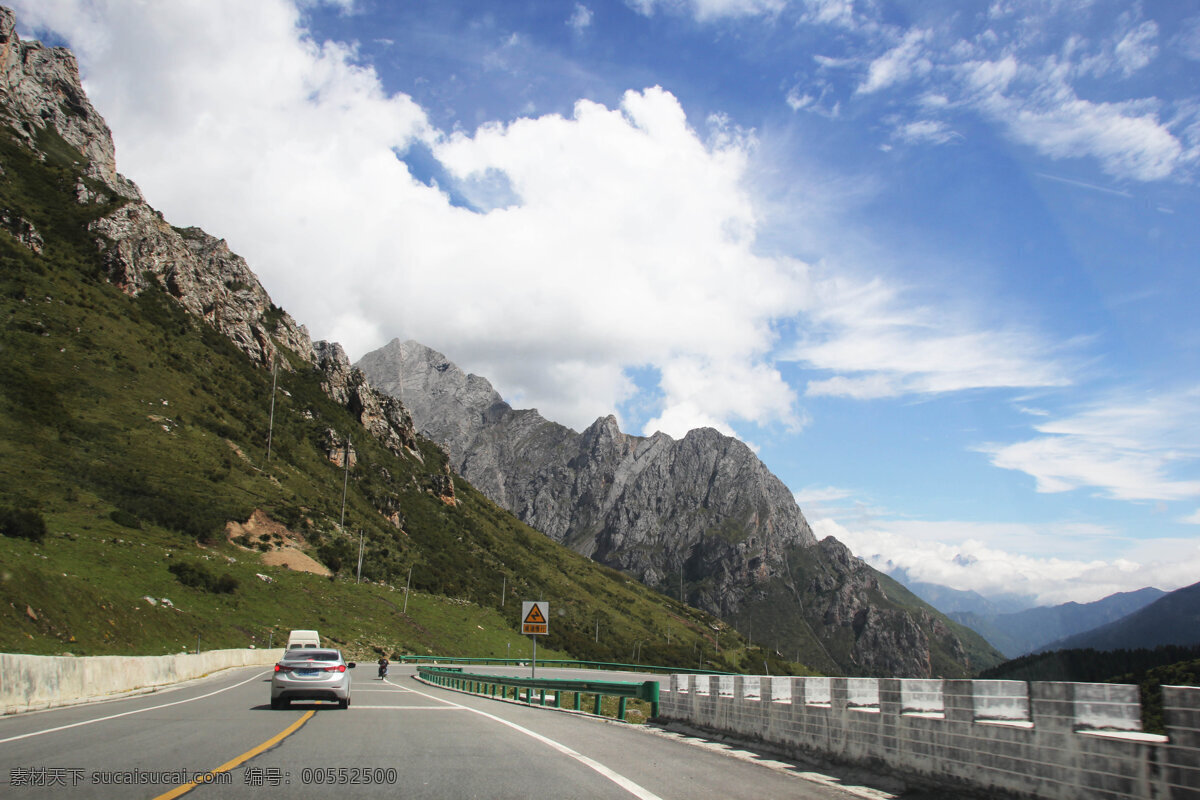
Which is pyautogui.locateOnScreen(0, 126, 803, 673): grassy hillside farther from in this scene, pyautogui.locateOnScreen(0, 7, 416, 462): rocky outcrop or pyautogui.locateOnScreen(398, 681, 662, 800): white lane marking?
pyautogui.locateOnScreen(398, 681, 662, 800): white lane marking

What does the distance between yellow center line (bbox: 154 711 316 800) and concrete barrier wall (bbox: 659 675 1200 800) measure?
8351 mm

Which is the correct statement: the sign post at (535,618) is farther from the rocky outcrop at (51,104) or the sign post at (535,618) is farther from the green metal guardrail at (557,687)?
the rocky outcrop at (51,104)

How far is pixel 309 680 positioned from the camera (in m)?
19.3

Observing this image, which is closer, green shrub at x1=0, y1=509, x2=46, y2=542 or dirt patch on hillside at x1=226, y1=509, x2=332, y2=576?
green shrub at x1=0, y1=509, x2=46, y2=542

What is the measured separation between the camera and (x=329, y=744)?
1185cm

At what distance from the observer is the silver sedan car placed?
63.0 feet

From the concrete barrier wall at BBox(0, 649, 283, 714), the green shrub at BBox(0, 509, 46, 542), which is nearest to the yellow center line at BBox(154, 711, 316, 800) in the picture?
the concrete barrier wall at BBox(0, 649, 283, 714)

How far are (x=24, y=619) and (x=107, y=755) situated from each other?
3013 cm

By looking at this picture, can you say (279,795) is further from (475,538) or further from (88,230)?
(475,538)

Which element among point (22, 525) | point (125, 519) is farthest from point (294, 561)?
point (22, 525)

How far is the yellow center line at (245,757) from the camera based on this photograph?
7301 millimetres

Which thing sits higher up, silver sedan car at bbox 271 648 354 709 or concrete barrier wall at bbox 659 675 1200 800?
concrete barrier wall at bbox 659 675 1200 800

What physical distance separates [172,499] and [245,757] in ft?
261

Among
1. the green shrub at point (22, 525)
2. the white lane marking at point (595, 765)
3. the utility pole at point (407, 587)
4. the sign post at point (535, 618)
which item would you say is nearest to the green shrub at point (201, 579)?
the green shrub at point (22, 525)
